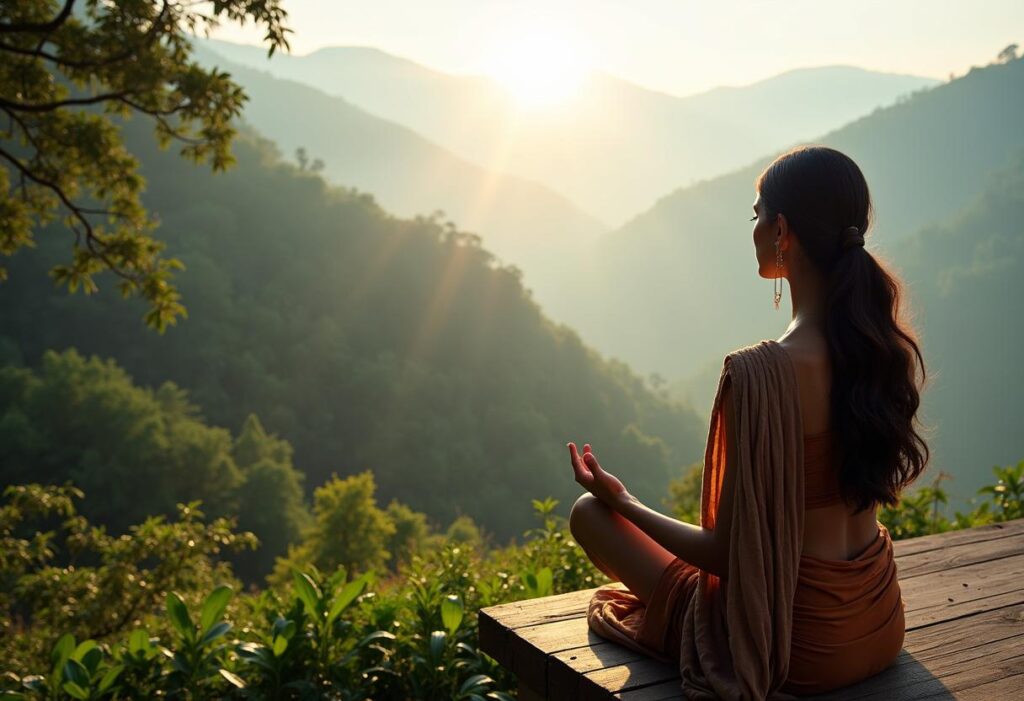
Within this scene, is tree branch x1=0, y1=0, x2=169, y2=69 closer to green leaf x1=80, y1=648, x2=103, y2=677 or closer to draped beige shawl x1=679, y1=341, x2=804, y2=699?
green leaf x1=80, y1=648, x2=103, y2=677

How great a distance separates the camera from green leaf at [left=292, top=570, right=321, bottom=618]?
2.87 meters

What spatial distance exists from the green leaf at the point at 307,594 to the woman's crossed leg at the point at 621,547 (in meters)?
1.16

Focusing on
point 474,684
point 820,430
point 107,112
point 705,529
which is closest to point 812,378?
point 820,430

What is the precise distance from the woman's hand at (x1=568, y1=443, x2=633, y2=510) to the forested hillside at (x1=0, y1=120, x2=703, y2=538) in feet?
148

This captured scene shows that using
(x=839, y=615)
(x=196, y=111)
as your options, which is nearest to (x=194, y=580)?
(x=196, y=111)

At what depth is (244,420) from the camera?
49500 millimetres

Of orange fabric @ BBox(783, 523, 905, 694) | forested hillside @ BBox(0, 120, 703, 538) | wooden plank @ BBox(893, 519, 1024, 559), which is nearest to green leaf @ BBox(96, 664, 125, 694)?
orange fabric @ BBox(783, 523, 905, 694)

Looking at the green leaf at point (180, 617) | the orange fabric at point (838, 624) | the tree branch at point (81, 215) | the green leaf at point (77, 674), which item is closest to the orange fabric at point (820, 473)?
the orange fabric at point (838, 624)

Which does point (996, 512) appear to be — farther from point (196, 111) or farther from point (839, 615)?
point (196, 111)

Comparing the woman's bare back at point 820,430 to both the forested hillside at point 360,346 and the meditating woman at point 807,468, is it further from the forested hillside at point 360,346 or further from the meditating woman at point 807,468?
the forested hillside at point 360,346

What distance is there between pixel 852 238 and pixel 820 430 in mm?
420

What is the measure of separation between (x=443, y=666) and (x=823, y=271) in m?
1.82

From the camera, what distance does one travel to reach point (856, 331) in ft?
5.82

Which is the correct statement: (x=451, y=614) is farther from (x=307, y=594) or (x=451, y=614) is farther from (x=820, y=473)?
(x=820, y=473)
